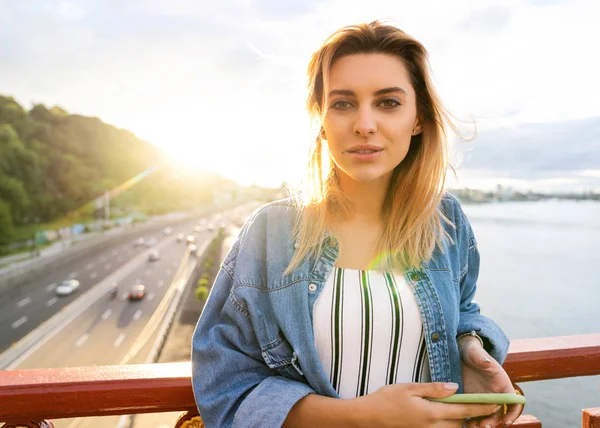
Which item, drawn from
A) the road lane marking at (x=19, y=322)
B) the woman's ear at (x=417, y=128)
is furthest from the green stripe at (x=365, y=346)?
the road lane marking at (x=19, y=322)

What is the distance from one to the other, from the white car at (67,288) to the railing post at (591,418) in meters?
55.6

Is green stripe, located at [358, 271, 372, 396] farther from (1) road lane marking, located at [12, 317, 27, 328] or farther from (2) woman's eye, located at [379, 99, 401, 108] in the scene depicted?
(1) road lane marking, located at [12, 317, 27, 328]

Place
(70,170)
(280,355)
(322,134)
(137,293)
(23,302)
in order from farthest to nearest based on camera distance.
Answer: (70,170) < (137,293) < (23,302) < (322,134) < (280,355)

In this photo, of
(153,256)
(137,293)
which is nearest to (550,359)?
(137,293)

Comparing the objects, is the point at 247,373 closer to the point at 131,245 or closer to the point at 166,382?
the point at 166,382

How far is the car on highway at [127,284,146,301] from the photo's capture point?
166ft

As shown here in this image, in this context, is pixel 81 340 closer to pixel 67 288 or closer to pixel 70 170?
pixel 67 288

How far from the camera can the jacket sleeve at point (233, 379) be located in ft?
3.30

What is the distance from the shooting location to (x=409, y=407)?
0.96 meters

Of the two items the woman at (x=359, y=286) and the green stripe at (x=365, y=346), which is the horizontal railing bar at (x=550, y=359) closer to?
the woman at (x=359, y=286)

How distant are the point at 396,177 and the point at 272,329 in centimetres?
Answer: 60

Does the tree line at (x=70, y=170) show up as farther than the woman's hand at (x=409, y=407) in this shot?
Yes

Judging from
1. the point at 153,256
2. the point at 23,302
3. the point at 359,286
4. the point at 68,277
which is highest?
the point at 359,286

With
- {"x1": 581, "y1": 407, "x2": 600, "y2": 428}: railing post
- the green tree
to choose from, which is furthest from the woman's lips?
the green tree
